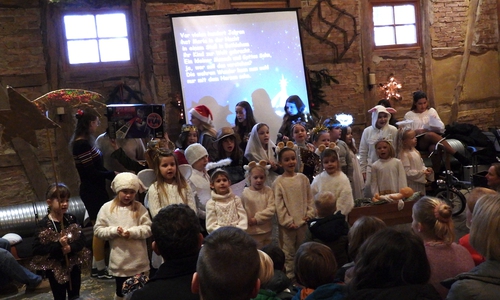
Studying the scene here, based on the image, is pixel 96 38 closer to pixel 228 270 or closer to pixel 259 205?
pixel 259 205

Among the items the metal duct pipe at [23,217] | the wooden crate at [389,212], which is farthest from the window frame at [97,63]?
the wooden crate at [389,212]

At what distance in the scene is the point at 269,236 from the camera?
503 cm

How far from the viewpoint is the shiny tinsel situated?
13.9ft

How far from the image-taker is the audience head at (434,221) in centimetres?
306

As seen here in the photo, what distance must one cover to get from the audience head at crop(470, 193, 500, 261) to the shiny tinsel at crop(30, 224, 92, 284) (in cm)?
289

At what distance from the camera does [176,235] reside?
230 centimetres

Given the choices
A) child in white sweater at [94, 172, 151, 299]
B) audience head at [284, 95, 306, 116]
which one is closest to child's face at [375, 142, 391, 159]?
audience head at [284, 95, 306, 116]

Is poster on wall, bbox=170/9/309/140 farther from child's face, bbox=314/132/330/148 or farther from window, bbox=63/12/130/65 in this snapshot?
child's face, bbox=314/132/330/148

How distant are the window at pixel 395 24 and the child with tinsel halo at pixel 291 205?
5.19m

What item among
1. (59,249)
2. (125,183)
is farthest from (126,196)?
(59,249)

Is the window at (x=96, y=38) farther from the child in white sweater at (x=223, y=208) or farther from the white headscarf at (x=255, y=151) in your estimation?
the child in white sweater at (x=223, y=208)

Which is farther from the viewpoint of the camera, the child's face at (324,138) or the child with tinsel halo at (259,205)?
the child's face at (324,138)

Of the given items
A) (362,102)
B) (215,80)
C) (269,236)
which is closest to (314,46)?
(362,102)

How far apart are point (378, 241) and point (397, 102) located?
7.87 metres
